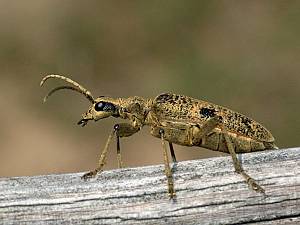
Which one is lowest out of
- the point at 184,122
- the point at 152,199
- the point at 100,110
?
the point at 152,199

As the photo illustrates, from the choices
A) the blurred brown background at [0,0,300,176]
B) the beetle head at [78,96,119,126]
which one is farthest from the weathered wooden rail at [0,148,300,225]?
the blurred brown background at [0,0,300,176]

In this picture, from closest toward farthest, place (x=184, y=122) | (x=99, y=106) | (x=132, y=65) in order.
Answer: (x=184, y=122)
(x=99, y=106)
(x=132, y=65)

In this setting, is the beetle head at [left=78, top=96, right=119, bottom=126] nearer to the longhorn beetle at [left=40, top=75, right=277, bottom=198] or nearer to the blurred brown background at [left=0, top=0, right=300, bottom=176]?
the longhorn beetle at [left=40, top=75, right=277, bottom=198]

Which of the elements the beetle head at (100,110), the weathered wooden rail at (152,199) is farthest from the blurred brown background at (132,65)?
the weathered wooden rail at (152,199)

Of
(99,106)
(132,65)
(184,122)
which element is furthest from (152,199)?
(132,65)

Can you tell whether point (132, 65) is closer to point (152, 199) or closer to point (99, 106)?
point (99, 106)
